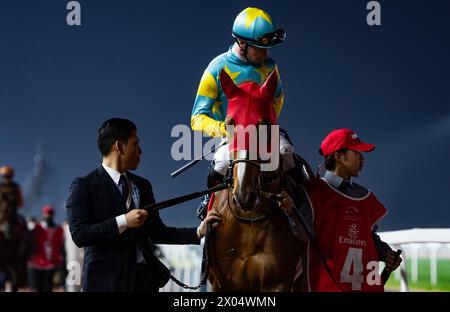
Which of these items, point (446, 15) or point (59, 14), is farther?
point (446, 15)

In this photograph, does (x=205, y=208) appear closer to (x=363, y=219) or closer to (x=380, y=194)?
(x=363, y=219)

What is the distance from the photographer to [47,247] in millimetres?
8711

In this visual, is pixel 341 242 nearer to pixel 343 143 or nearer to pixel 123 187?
pixel 343 143

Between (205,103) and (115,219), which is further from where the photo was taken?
(205,103)

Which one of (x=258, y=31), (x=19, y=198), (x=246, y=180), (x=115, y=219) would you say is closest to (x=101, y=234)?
(x=115, y=219)

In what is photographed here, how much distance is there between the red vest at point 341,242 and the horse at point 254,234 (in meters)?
0.20

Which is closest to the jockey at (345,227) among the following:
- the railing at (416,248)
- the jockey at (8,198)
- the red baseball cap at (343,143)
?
the red baseball cap at (343,143)

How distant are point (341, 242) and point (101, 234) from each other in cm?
133

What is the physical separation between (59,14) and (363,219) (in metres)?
4.09

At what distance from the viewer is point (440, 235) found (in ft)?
18.2

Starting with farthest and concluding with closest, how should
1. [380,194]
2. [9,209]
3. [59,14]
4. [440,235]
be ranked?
[380,194] < [59,14] < [9,209] < [440,235]
